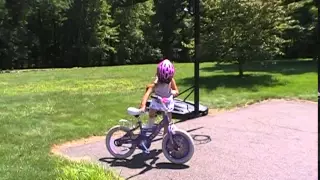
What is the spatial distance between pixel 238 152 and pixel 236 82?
9245 mm

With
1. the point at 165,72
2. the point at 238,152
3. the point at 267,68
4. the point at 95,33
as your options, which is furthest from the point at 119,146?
the point at 95,33

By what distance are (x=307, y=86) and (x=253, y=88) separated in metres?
1.74

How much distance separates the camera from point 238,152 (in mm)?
7324

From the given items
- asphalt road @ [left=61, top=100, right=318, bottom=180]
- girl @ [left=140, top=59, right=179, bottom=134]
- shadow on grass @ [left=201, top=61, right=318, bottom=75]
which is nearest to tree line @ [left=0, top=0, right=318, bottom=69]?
shadow on grass @ [left=201, top=61, right=318, bottom=75]

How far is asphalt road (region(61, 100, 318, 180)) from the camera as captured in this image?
622cm

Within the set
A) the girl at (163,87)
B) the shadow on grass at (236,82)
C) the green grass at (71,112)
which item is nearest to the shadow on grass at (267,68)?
the shadow on grass at (236,82)

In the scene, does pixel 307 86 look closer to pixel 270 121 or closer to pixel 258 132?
pixel 270 121

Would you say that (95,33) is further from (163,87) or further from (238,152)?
(163,87)

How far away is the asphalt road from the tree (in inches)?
250

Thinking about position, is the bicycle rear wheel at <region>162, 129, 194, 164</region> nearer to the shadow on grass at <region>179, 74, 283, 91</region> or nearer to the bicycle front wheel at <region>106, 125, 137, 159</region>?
the bicycle front wheel at <region>106, 125, 137, 159</region>

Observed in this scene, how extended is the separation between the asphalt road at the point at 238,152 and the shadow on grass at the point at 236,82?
5035 mm

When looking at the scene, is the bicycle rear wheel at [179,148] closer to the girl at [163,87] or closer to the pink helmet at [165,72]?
the girl at [163,87]

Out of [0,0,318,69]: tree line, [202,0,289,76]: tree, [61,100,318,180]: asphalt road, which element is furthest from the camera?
[0,0,318,69]: tree line

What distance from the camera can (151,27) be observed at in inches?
2116
